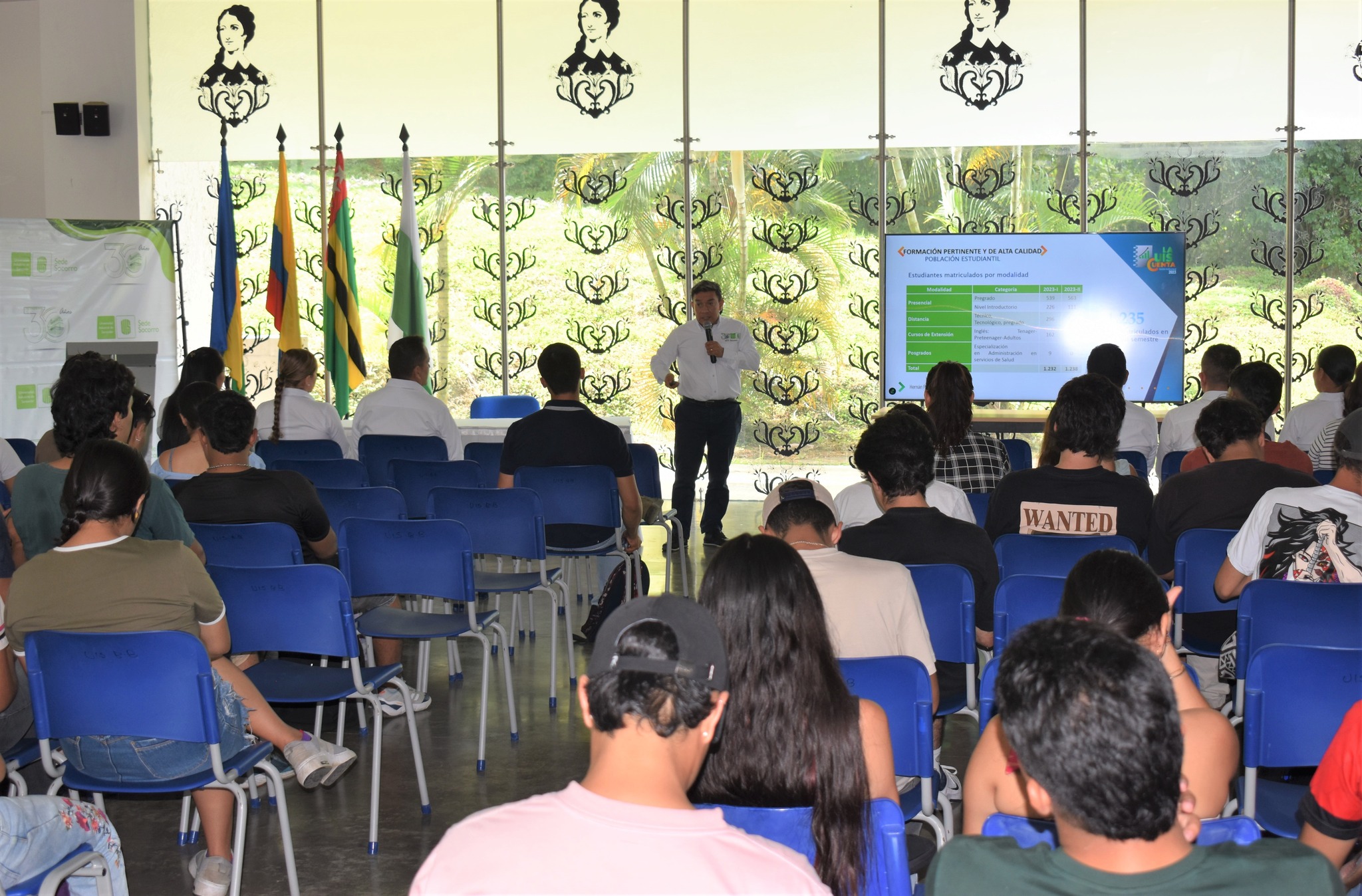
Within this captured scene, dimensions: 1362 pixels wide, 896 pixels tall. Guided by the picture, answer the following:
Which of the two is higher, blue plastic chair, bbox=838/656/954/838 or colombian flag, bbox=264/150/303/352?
colombian flag, bbox=264/150/303/352

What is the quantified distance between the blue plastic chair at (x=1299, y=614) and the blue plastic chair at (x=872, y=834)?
5.75 ft

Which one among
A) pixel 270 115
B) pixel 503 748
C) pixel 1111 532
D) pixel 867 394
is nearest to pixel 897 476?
pixel 1111 532

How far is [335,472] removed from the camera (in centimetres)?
577

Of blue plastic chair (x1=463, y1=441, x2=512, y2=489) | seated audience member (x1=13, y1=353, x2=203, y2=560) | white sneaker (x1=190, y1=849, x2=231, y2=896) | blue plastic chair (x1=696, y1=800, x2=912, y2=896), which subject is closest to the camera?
blue plastic chair (x1=696, y1=800, x2=912, y2=896)

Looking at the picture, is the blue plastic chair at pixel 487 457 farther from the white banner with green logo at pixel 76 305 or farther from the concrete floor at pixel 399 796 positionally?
the white banner with green logo at pixel 76 305

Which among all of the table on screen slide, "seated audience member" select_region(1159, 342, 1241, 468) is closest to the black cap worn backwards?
"seated audience member" select_region(1159, 342, 1241, 468)

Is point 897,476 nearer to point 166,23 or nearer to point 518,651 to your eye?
point 518,651

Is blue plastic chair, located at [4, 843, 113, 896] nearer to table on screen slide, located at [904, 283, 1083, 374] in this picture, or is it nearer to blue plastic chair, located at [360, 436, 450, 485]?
blue plastic chair, located at [360, 436, 450, 485]

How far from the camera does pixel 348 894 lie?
10.8 ft

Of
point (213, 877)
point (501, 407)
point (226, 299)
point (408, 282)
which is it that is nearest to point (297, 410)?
point (501, 407)

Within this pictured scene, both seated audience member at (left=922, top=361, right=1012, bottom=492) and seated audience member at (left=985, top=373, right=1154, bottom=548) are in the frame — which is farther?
seated audience member at (left=922, top=361, right=1012, bottom=492)

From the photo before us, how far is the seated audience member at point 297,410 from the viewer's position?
662 centimetres

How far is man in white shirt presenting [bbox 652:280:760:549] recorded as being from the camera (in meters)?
8.14

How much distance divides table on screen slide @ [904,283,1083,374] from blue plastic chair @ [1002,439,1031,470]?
2.59 m
